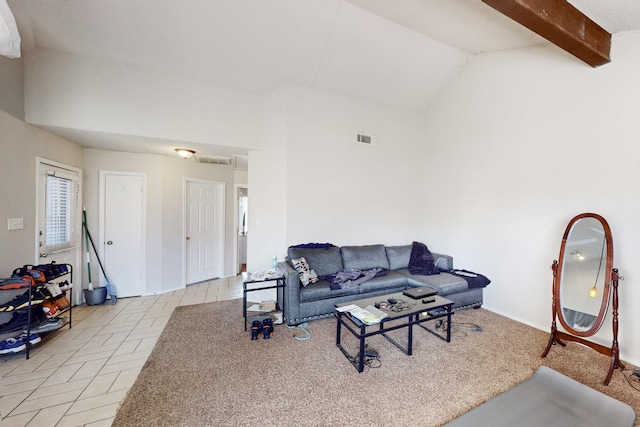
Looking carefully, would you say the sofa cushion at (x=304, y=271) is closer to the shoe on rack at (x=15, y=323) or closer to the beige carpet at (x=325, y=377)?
the beige carpet at (x=325, y=377)

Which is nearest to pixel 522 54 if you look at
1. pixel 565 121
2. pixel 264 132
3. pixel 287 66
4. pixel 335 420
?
pixel 565 121

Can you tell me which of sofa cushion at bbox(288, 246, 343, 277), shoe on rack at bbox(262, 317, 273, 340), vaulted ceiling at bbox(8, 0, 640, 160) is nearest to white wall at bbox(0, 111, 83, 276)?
vaulted ceiling at bbox(8, 0, 640, 160)

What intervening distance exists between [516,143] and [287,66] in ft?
10.3

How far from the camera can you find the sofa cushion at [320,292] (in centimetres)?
294

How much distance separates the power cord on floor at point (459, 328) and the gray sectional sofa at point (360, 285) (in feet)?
1.14

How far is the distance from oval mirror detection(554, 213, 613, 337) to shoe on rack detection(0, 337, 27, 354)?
518 centimetres

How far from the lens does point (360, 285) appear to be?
3.19m

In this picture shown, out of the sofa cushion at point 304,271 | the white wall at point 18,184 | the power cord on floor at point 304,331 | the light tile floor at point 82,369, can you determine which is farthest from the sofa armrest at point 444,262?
the white wall at point 18,184

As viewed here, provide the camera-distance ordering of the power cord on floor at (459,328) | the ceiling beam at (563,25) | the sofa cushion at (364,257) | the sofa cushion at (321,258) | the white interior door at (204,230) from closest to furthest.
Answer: the ceiling beam at (563,25), the power cord on floor at (459,328), the sofa cushion at (321,258), the sofa cushion at (364,257), the white interior door at (204,230)

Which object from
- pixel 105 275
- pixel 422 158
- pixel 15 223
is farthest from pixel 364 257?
pixel 15 223

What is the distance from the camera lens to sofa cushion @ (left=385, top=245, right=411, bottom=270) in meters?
3.97

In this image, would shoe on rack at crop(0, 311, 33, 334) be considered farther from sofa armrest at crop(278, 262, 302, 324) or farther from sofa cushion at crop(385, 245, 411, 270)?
sofa cushion at crop(385, 245, 411, 270)

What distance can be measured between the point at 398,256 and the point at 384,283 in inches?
33.5

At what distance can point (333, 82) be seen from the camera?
364 cm
